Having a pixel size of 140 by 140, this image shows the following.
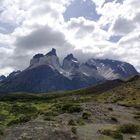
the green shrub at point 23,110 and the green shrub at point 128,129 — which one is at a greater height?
the green shrub at point 23,110

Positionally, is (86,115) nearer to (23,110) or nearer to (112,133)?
(112,133)

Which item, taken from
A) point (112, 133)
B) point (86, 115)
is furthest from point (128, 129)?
point (86, 115)

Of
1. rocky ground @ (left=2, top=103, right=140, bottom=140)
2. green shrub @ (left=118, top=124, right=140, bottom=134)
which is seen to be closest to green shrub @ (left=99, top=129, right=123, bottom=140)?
rocky ground @ (left=2, top=103, right=140, bottom=140)

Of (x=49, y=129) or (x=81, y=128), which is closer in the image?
(x=49, y=129)

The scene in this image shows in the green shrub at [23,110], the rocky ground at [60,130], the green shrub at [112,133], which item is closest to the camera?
the rocky ground at [60,130]

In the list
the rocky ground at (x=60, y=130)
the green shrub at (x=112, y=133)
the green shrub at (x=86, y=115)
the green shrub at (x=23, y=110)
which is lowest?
the green shrub at (x=112, y=133)

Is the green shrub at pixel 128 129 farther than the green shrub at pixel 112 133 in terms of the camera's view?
Yes

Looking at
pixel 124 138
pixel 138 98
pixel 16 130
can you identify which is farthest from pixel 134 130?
pixel 138 98

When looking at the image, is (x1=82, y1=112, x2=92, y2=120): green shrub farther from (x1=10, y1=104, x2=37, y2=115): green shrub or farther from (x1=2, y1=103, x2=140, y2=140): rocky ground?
(x1=10, y1=104, x2=37, y2=115): green shrub

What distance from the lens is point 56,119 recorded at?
4191 centimetres

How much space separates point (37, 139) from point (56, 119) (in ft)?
34.6

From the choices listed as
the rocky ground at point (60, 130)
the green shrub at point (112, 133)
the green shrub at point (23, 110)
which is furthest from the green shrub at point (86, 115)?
the green shrub at point (23, 110)

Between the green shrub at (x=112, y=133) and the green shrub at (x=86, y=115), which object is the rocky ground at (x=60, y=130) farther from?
the green shrub at (x=112, y=133)

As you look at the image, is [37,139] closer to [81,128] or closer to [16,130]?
[16,130]
